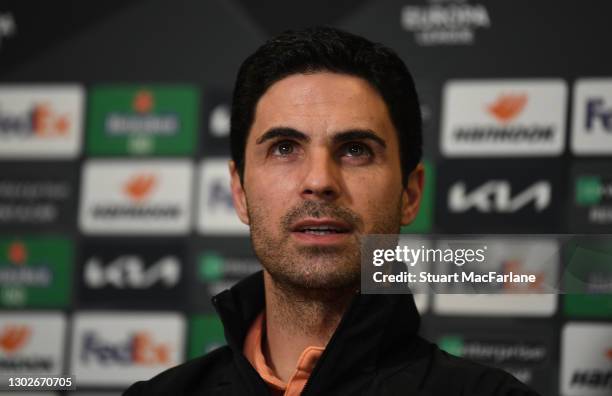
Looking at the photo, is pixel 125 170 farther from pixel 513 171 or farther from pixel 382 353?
pixel 382 353

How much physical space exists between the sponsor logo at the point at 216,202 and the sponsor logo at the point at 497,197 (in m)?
0.59

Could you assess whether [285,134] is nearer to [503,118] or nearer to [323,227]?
[323,227]

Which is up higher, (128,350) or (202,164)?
(202,164)

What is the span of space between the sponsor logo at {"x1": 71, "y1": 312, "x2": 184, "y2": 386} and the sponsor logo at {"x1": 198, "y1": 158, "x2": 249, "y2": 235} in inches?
10.7

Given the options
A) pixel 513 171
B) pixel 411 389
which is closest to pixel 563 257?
pixel 411 389

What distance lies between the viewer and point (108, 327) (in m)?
2.54

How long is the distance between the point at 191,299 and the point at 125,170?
1.37ft

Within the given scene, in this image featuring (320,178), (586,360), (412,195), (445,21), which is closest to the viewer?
(320,178)

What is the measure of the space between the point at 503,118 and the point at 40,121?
1326 millimetres

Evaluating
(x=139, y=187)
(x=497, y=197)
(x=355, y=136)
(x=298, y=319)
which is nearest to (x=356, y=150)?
(x=355, y=136)

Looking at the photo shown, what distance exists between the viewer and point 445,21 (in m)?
2.45

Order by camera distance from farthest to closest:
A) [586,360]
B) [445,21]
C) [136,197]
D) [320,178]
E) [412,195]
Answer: [136,197] → [445,21] → [586,360] → [412,195] → [320,178]

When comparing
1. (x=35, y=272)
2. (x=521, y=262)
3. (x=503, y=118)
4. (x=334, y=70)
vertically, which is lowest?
(x=35, y=272)

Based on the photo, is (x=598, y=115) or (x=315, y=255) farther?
(x=598, y=115)
